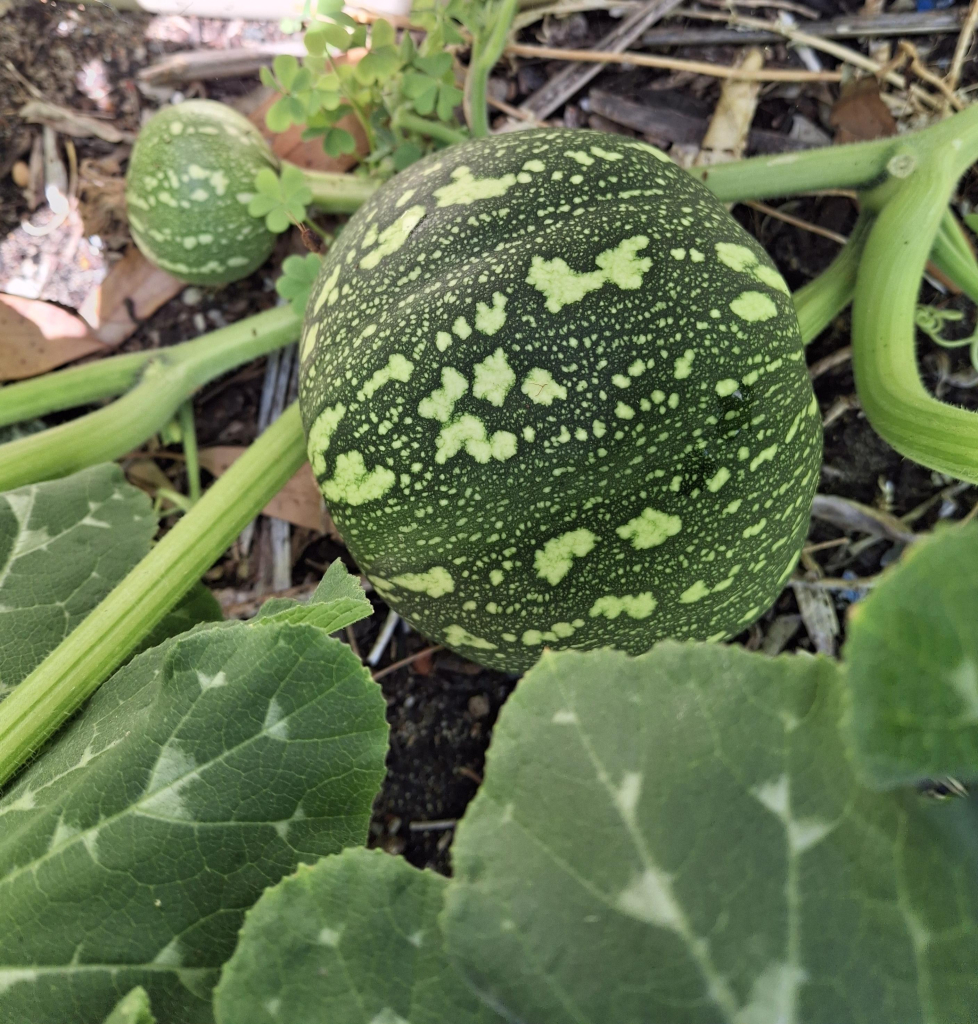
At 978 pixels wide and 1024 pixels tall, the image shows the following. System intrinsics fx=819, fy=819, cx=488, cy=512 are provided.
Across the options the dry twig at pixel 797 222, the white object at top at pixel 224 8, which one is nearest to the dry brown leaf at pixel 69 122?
the white object at top at pixel 224 8

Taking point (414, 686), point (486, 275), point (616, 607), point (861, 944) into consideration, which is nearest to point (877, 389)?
point (616, 607)

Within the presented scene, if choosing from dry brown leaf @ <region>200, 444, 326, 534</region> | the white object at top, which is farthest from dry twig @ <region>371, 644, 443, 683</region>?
the white object at top

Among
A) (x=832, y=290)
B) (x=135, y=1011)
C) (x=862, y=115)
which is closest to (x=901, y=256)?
(x=832, y=290)

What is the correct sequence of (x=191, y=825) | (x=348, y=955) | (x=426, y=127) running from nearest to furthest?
(x=348, y=955) < (x=191, y=825) < (x=426, y=127)

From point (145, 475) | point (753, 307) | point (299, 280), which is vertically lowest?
point (145, 475)

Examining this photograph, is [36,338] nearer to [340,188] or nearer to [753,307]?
[340,188]

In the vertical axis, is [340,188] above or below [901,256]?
below

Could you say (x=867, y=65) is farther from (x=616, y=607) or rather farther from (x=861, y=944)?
(x=861, y=944)

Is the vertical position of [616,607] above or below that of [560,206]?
below
